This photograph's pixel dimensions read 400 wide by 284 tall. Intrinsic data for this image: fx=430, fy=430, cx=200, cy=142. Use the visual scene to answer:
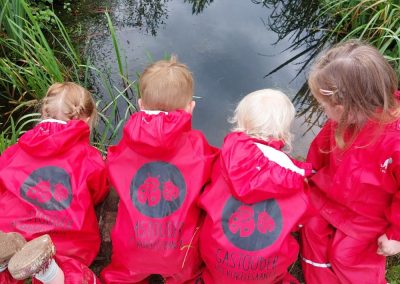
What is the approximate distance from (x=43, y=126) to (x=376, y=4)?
2.29 m

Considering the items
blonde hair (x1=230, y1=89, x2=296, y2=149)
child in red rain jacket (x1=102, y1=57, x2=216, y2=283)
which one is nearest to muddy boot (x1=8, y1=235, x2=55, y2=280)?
child in red rain jacket (x1=102, y1=57, x2=216, y2=283)

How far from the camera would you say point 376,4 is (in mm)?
2861

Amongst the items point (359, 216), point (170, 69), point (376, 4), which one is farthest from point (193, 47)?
point (359, 216)

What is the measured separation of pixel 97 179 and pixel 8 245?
1.62ft

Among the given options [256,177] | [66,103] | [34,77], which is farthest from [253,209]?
[34,77]

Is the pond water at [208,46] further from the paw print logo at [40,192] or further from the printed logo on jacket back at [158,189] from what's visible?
the paw print logo at [40,192]

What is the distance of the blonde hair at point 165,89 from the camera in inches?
69.1

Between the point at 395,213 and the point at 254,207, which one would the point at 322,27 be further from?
the point at 254,207

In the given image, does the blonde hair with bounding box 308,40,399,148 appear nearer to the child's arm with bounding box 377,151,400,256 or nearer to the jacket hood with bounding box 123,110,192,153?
the child's arm with bounding box 377,151,400,256

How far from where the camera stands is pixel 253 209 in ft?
5.10

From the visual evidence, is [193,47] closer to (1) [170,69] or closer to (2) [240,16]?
(2) [240,16]

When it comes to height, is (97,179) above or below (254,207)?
below

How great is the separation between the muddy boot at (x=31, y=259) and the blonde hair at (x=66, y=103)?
0.63 meters

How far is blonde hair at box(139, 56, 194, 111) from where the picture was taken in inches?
69.1
